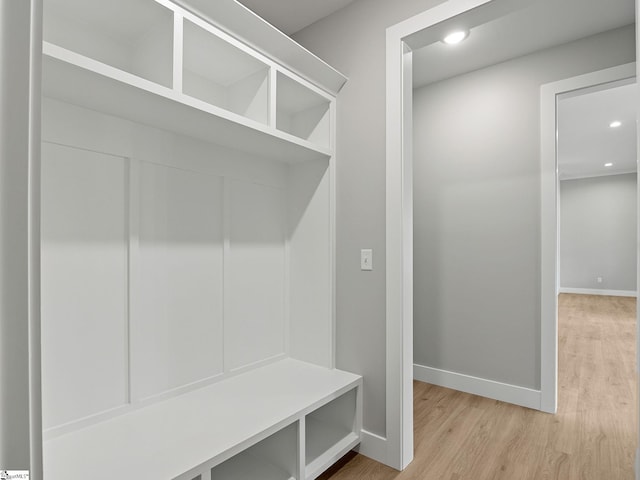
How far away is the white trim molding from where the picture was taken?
2473 millimetres

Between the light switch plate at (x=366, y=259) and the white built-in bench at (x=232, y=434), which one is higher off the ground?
the light switch plate at (x=366, y=259)

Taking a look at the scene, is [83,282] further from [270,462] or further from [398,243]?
[398,243]

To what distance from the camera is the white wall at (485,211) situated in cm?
256

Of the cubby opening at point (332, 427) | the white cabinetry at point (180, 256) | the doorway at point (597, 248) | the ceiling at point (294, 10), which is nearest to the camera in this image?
the white cabinetry at point (180, 256)

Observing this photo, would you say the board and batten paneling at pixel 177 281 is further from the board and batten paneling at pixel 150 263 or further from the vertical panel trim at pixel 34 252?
the vertical panel trim at pixel 34 252

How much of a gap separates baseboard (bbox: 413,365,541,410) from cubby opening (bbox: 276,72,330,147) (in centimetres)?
213

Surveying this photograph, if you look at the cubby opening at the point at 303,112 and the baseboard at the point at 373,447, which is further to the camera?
the cubby opening at the point at 303,112

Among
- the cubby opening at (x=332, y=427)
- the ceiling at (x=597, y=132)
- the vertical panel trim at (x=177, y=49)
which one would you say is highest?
the ceiling at (x=597, y=132)

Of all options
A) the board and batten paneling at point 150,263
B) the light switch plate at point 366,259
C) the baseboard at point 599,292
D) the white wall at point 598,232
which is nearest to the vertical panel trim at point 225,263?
the board and batten paneling at point 150,263

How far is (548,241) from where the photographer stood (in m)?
2.49

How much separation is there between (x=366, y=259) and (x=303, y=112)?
3.34 ft

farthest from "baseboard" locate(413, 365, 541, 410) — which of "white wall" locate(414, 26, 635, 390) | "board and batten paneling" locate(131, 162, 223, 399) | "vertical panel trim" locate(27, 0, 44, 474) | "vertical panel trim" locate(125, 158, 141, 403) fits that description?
"vertical panel trim" locate(27, 0, 44, 474)

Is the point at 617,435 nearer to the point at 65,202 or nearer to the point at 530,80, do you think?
the point at 530,80

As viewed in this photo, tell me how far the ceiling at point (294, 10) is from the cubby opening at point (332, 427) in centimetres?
223
